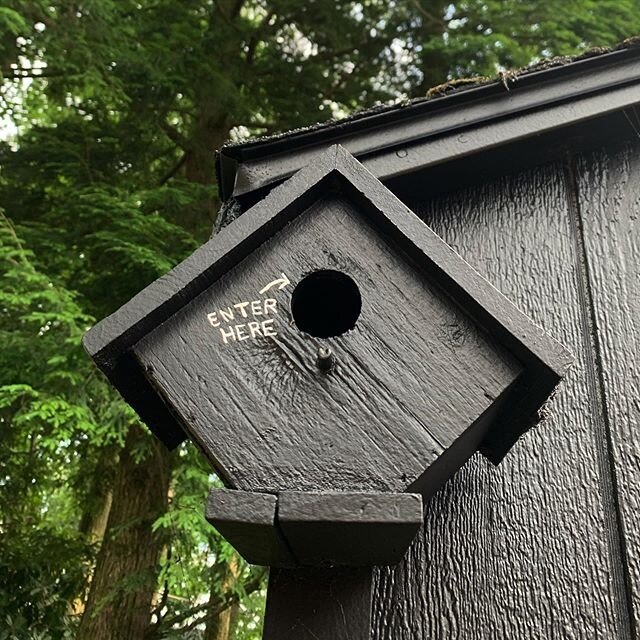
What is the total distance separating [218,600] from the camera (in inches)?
160

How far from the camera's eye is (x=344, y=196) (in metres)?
1.18

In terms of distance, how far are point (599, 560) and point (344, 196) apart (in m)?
0.83

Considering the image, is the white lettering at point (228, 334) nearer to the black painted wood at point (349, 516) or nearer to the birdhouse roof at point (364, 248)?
the birdhouse roof at point (364, 248)

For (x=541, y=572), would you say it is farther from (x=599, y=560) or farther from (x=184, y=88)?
(x=184, y=88)

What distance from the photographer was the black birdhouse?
91 cm

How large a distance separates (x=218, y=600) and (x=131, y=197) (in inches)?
112

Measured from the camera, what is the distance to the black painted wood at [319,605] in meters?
0.98

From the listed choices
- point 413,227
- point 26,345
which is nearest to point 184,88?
point 26,345

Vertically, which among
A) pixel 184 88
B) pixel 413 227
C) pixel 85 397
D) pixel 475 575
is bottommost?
pixel 475 575

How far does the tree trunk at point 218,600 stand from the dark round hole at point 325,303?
9.48ft

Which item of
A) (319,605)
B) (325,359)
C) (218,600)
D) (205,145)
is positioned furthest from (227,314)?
(205,145)

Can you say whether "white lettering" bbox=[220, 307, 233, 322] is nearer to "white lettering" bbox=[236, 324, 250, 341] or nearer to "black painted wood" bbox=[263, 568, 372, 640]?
"white lettering" bbox=[236, 324, 250, 341]

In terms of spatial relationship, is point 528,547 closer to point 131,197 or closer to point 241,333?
point 241,333

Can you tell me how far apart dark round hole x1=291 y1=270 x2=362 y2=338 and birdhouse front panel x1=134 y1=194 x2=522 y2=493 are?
0.9 inches
